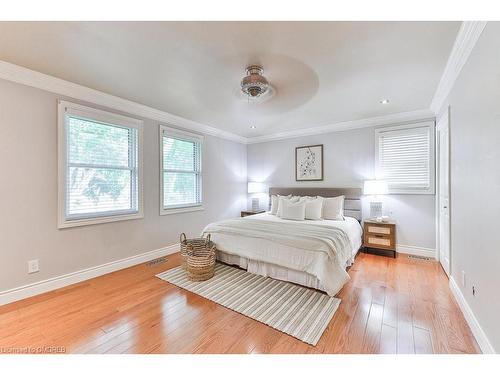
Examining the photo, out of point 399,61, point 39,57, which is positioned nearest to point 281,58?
point 399,61

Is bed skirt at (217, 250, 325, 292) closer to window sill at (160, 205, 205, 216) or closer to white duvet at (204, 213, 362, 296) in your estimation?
white duvet at (204, 213, 362, 296)

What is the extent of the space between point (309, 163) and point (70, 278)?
4.33 meters

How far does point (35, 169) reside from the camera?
245 centimetres

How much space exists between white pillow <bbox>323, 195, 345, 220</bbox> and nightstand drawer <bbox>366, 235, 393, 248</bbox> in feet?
1.92

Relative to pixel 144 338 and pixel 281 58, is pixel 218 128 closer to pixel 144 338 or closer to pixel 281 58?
pixel 281 58

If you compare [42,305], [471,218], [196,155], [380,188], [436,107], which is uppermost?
[436,107]

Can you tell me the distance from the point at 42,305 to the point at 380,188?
4693 millimetres

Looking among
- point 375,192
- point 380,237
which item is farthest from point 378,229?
point 375,192

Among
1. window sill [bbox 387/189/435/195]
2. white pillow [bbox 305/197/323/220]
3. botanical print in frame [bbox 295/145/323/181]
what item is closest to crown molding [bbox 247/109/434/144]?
botanical print in frame [bbox 295/145/323/181]

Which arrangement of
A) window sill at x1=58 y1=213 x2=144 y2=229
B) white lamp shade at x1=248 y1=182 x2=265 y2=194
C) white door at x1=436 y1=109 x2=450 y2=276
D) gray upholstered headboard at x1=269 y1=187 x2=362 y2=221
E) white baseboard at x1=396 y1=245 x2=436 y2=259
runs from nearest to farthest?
window sill at x1=58 y1=213 x2=144 y2=229, white door at x1=436 y1=109 x2=450 y2=276, white baseboard at x1=396 y1=245 x2=436 y2=259, gray upholstered headboard at x1=269 y1=187 x2=362 y2=221, white lamp shade at x1=248 y1=182 x2=265 y2=194

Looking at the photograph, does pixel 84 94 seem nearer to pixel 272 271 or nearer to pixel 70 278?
pixel 70 278

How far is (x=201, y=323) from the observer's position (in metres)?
1.89

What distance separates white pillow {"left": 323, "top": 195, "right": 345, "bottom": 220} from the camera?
3.78 m

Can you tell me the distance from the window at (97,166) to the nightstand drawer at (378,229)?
12.4 ft
